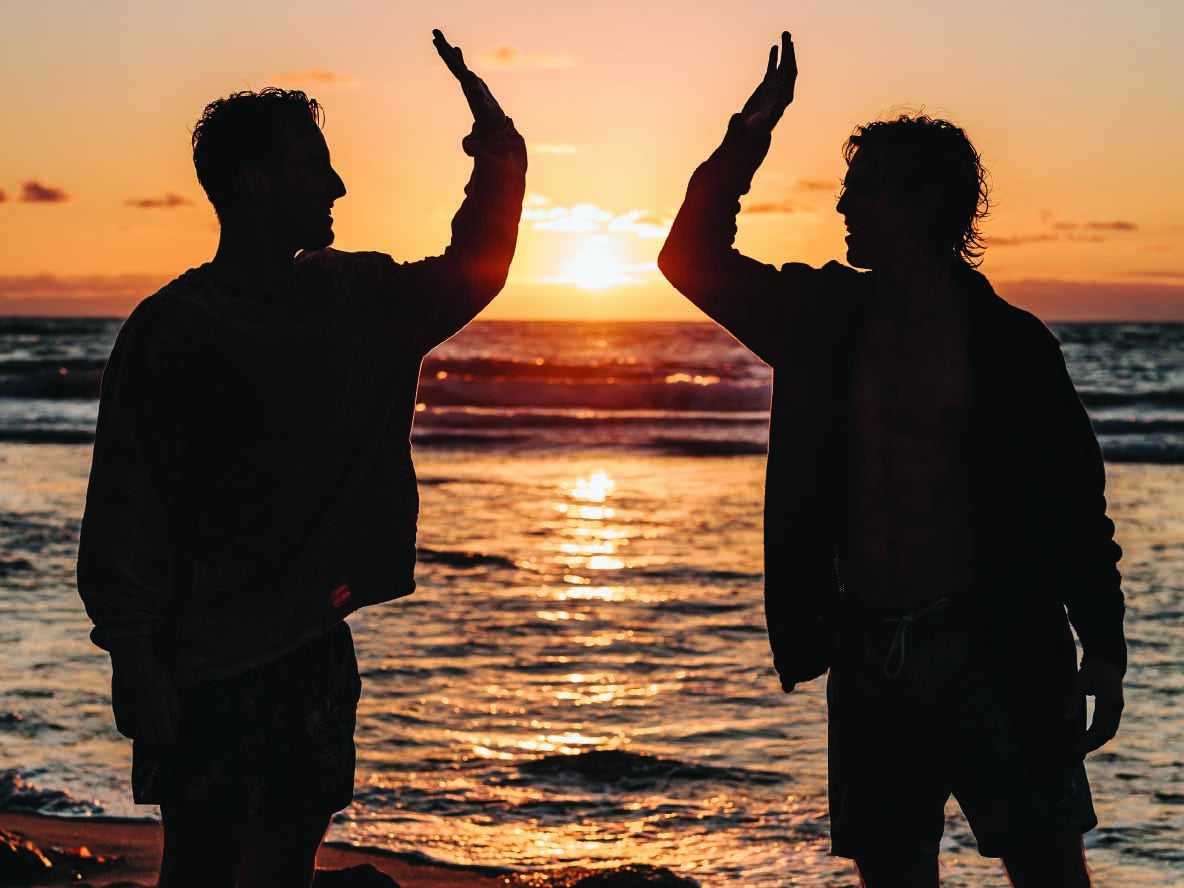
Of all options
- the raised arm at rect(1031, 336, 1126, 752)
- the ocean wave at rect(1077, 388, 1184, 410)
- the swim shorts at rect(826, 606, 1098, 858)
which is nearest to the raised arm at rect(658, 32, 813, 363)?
the raised arm at rect(1031, 336, 1126, 752)

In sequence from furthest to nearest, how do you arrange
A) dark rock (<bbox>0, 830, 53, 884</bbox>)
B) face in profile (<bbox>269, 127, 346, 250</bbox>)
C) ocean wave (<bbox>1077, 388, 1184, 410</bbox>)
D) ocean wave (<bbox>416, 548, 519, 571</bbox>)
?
ocean wave (<bbox>1077, 388, 1184, 410</bbox>)
ocean wave (<bbox>416, 548, 519, 571</bbox>)
dark rock (<bbox>0, 830, 53, 884</bbox>)
face in profile (<bbox>269, 127, 346, 250</bbox>)

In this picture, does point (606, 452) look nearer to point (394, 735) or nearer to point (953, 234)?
point (394, 735)

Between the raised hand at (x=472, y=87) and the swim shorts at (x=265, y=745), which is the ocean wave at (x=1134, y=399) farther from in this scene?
the swim shorts at (x=265, y=745)

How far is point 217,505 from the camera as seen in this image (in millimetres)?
2789

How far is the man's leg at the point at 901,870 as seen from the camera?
3068 mm

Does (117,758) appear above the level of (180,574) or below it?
below

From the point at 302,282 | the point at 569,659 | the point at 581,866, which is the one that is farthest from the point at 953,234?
the point at 569,659

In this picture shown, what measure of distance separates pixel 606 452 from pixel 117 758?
49.8 ft

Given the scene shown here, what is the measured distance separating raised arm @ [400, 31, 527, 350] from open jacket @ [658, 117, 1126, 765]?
1.19ft

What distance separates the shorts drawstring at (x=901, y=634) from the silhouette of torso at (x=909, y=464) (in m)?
0.02

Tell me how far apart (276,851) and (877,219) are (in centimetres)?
181

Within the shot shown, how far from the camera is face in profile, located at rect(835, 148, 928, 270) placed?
306 centimetres

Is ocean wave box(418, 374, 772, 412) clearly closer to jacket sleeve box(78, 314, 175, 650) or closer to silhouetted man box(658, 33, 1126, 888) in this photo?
silhouetted man box(658, 33, 1126, 888)

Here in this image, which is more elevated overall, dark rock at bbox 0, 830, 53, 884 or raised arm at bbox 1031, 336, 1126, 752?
raised arm at bbox 1031, 336, 1126, 752
